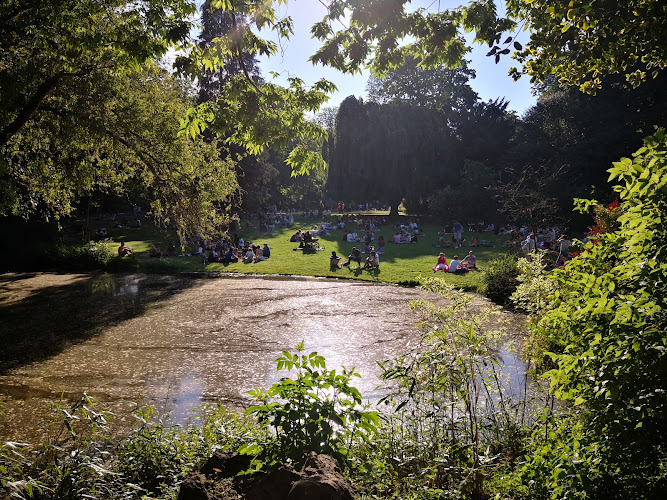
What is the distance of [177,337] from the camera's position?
1191cm

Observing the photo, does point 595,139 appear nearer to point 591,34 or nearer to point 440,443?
point 591,34

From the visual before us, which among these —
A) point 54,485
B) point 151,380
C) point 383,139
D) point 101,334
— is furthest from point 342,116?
point 54,485

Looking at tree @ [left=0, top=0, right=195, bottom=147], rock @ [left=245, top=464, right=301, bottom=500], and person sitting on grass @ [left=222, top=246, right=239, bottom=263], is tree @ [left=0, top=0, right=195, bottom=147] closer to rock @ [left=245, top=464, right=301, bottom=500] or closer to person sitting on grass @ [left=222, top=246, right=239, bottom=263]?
rock @ [left=245, top=464, right=301, bottom=500]

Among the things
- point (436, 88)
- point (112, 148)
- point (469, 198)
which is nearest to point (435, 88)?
point (436, 88)

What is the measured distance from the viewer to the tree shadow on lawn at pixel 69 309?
11.3 metres

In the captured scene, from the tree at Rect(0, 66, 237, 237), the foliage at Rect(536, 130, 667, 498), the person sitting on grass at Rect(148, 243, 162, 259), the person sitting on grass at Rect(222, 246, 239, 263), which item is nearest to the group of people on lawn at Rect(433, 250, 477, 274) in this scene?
the tree at Rect(0, 66, 237, 237)

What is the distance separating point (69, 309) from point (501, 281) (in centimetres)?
1453

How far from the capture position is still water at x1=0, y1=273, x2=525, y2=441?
8086mm

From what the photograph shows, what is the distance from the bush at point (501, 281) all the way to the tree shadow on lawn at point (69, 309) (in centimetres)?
1165

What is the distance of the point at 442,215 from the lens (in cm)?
4294

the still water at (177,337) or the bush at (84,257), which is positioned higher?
the bush at (84,257)

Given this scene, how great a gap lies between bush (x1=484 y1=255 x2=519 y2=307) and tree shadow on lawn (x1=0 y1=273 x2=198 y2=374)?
11655 millimetres

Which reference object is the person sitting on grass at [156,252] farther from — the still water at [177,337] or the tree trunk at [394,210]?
the tree trunk at [394,210]

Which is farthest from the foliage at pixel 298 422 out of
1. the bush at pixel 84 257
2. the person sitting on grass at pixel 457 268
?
the bush at pixel 84 257
